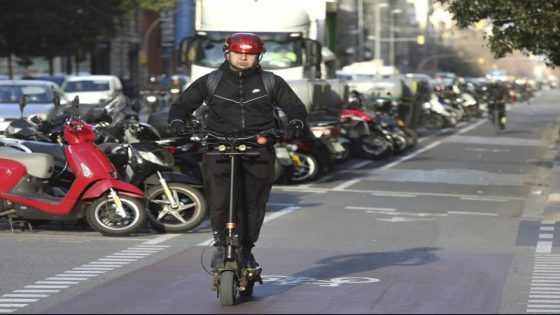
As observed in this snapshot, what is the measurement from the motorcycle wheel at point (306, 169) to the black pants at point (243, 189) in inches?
520

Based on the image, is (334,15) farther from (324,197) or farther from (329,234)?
(329,234)

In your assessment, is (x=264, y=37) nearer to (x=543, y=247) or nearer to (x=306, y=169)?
(x=306, y=169)

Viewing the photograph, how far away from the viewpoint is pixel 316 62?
2817 cm

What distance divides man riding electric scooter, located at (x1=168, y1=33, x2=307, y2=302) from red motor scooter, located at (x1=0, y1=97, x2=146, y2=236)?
4874 millimetres

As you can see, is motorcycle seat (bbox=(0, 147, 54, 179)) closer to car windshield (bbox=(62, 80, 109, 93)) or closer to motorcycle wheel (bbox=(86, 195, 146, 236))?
motorcycle wheel (bbox=(86, 195, 146, 236))

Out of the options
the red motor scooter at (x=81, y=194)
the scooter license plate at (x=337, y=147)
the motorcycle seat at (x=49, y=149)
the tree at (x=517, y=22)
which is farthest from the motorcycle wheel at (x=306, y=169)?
the red motor scooter at (x=81, y=194)

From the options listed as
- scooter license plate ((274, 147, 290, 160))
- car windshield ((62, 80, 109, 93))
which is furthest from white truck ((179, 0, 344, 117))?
car windshield ((62, 80, 109, 93))

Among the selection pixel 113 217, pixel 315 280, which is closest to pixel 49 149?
pixel 113 217

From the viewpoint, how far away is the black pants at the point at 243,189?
911 centimetres

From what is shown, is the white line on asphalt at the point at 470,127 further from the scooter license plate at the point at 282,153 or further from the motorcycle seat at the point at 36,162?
the motorcycle seat at the point at 36,162

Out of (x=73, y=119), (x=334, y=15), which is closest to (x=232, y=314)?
(x=73, y=119)

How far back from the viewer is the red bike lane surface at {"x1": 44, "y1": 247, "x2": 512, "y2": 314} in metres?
9.06

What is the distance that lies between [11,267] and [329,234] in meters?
4.18

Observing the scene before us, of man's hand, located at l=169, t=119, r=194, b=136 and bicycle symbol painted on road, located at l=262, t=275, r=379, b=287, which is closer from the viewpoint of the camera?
man's hand, located at l=169, t=119, r=194, b=136
